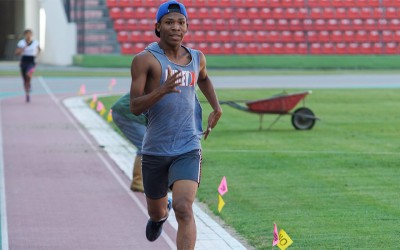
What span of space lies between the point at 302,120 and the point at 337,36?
29.7 meters

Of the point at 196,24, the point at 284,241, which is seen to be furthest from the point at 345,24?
the point at 284,241

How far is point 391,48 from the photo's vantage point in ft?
168

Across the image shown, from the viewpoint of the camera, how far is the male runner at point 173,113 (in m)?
8.20

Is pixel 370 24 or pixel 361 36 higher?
pixel 370 24

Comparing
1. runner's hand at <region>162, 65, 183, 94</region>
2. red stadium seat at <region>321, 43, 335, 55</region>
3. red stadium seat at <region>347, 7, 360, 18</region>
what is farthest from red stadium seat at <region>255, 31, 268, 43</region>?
runner's hand at <region>162, 65, 183, 94</region>

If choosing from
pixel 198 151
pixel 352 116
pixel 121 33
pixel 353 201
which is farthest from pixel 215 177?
pixel 121 33

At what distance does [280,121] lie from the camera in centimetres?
2345

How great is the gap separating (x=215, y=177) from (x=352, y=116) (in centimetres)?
1063

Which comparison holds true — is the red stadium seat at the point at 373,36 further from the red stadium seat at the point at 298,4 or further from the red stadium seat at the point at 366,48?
the red stadium seat at the point at 298,4

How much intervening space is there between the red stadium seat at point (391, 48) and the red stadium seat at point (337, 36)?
7.02 ft

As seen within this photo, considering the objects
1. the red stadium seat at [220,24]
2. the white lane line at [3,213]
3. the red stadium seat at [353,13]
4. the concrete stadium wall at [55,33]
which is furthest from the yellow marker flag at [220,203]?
the red stadium seat at [353,13]

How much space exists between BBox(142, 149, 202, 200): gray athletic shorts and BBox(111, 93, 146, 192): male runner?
14.0ft

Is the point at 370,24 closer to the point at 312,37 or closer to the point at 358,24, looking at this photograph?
the point at 358,24

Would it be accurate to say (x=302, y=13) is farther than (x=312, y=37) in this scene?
Yes
